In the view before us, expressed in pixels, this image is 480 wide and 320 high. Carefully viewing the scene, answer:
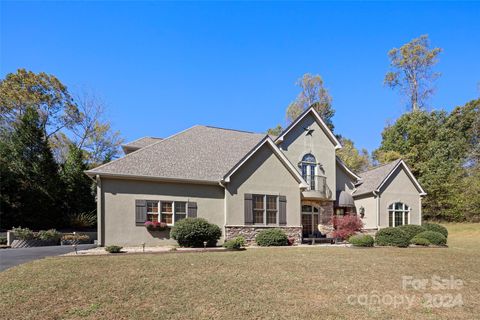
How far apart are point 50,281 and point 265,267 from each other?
5.97 meters

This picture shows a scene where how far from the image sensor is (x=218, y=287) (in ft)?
26.1

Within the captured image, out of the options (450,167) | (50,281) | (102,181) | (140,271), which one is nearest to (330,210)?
(102,181)

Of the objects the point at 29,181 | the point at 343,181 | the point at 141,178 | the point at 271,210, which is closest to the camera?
the point at 141,178

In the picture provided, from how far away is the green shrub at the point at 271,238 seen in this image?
17.6m

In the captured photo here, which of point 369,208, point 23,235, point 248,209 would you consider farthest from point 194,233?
point 369,208

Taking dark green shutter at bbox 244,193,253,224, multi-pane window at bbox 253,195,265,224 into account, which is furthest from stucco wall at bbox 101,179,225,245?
multi-pane window at bbox 253,195,265,224

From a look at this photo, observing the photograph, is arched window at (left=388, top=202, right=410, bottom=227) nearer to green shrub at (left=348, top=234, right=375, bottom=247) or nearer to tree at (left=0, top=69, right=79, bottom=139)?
green shrub at (left=348, top=234, right=375, bottom=247)

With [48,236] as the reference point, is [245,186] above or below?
above

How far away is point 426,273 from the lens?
10.2 m

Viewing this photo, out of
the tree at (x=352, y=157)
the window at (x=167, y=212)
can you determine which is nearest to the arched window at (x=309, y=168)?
the window at (x=167, y=212)

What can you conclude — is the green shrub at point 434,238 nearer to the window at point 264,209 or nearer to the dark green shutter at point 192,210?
the window at point 264,209

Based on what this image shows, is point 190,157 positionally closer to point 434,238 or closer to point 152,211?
point 152,211

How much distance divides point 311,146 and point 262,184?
5622 mm

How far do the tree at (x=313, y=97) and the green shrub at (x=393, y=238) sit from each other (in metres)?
25.6
